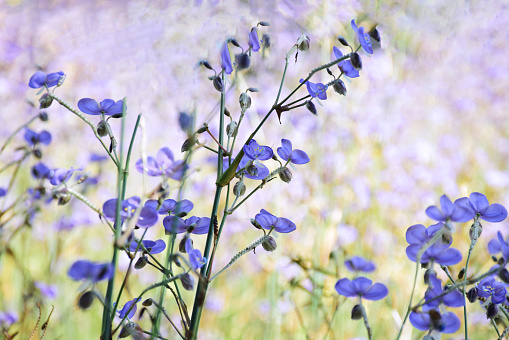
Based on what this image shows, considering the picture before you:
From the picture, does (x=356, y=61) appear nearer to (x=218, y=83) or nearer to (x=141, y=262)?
(x=218, y=83)

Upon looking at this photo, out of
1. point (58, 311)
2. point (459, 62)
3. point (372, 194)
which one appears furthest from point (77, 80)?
point (459, 62)

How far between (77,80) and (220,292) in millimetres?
1132

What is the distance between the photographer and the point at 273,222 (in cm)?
52

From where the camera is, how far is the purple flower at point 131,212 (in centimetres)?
42

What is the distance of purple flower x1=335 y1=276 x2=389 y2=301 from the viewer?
0.50 meters

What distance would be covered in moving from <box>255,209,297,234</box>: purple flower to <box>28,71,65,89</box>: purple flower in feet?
0.97

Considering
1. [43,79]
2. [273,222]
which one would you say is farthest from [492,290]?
[43,79]

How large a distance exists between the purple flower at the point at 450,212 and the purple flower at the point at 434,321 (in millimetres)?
97

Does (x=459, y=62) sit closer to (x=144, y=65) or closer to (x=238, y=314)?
(x=238, y=314)

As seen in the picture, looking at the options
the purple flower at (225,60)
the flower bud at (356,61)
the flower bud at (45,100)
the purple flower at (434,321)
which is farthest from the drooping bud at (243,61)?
the purple flower at (434,321)

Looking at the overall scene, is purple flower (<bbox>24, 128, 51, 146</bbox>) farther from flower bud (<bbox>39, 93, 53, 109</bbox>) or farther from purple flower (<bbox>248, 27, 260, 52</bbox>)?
purple flower (<bbox>248, 27, 260, 52</bbox>)

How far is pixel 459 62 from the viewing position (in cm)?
225

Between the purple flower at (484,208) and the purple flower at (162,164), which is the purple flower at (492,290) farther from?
the purple flower at (162,164)

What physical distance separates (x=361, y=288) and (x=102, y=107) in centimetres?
36
